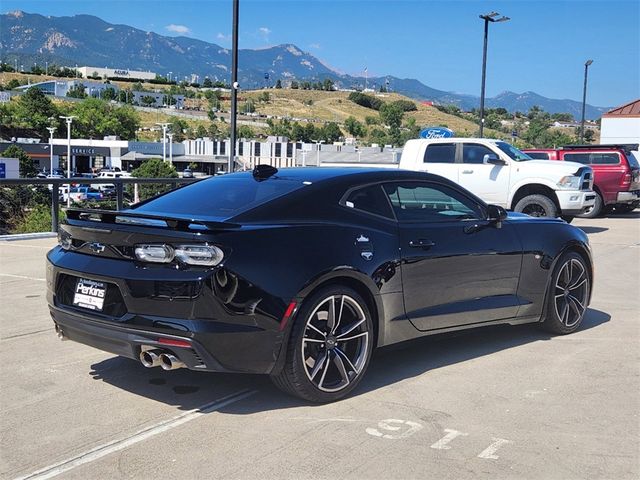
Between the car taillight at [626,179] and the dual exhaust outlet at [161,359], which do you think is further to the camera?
the car taillight at [626,179]

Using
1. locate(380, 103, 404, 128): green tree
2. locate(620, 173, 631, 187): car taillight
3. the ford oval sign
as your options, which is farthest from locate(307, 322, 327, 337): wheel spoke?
locate(380, 103, 404, 128): green tree

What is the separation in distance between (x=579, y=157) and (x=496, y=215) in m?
16.5

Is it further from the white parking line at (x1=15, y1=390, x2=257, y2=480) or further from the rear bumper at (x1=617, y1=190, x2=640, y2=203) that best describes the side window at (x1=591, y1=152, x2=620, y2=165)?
the white parking line at (x1=15, y1=390, x2=257, y2=480)

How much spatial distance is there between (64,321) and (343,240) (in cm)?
190

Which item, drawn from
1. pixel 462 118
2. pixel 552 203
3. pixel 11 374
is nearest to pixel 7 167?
pixel 552 203

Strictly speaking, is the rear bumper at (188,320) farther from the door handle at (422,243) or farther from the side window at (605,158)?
the side window at (605,158)

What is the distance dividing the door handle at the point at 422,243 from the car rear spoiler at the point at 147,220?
1419mm

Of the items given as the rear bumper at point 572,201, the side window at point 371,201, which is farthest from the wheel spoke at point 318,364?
the rear bumper at point 572,201

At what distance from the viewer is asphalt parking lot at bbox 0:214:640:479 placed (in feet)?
12.0

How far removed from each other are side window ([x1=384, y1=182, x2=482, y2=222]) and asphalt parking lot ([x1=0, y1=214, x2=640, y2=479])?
1.16 metres

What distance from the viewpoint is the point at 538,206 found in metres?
15.3

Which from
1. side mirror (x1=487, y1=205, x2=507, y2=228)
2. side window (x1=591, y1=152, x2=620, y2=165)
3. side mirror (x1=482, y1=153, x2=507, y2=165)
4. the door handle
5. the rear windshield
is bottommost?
the door handle

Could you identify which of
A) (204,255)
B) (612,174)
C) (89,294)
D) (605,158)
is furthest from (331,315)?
(605,158)

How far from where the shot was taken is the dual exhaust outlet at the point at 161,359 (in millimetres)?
4129
